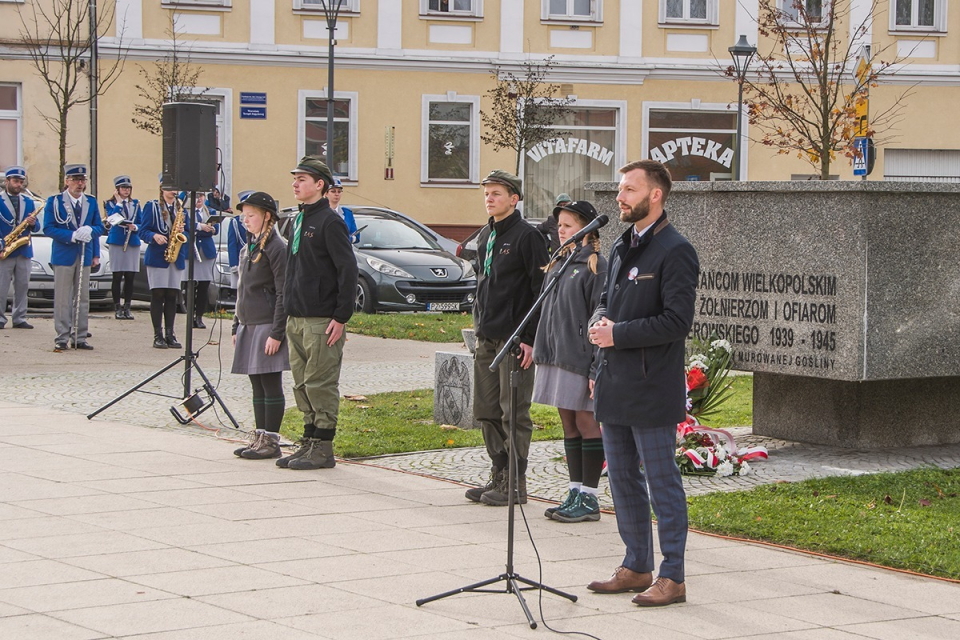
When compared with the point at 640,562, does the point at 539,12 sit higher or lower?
higher

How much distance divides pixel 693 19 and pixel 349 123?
8472 millimetres

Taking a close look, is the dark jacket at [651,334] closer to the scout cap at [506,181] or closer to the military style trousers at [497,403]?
the military style trousers at [497,403]

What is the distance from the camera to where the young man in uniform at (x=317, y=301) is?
9.67 meters

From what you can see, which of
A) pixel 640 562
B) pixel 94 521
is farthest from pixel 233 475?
pixel 640 562

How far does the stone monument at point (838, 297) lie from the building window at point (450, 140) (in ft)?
72.7

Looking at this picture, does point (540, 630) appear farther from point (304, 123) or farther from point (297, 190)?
point (304, 123)

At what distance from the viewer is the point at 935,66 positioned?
34312 millimetres

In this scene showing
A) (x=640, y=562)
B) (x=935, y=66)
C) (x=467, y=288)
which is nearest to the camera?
(x=640, y=562)

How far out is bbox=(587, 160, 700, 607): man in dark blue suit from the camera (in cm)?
621

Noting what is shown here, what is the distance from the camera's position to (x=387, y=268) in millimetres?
22234

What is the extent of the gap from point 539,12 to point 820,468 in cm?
2470

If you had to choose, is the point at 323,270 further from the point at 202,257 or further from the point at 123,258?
the point at 123,258

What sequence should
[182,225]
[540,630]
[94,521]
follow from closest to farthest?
[540,630]
[94,521]
[182,225]

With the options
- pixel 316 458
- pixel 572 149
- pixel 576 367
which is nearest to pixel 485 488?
pixel 576 367
